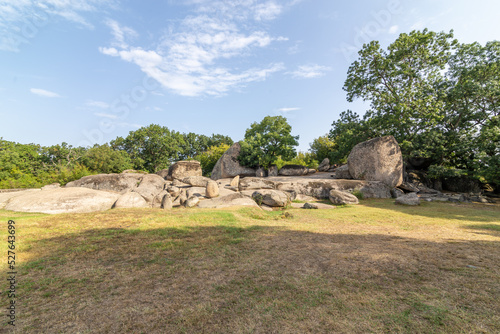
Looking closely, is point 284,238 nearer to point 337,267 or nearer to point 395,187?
point 337,267

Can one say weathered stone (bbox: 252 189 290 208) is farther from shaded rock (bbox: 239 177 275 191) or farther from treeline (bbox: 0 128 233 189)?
treeline (bbox: 0 128 233 189)

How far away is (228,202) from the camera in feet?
41.8

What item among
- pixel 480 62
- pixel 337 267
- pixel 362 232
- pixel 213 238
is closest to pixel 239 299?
pixel 337 267

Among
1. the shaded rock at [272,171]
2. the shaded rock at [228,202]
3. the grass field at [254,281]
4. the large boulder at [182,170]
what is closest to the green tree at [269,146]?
the shaded rock at [272,171]

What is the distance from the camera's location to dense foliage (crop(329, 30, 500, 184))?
1669cm

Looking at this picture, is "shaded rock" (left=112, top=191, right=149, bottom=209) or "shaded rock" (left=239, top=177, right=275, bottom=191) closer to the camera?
"shaded rock" (left=112, top=191, right=149, bottom=209)

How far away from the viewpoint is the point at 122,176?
18.8m

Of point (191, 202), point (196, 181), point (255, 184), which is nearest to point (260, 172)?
point (255, 184)

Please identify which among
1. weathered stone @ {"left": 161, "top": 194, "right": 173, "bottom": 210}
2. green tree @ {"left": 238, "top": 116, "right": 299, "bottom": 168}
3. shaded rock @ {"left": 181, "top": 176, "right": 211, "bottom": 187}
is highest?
green tree @ {"left": 238, "top": 116, "right": 299, "bottom": 168}

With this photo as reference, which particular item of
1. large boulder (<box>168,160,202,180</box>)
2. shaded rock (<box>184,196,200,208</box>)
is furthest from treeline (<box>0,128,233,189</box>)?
shaded rock (<box>184,196,200,208</box>)

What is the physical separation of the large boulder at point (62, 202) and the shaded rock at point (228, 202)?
5641 millimetres

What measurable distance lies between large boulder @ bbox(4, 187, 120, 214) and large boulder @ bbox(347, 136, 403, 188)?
1967 centimetres

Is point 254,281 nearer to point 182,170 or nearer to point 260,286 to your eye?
point 260,286

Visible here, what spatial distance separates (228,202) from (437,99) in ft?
70.6
